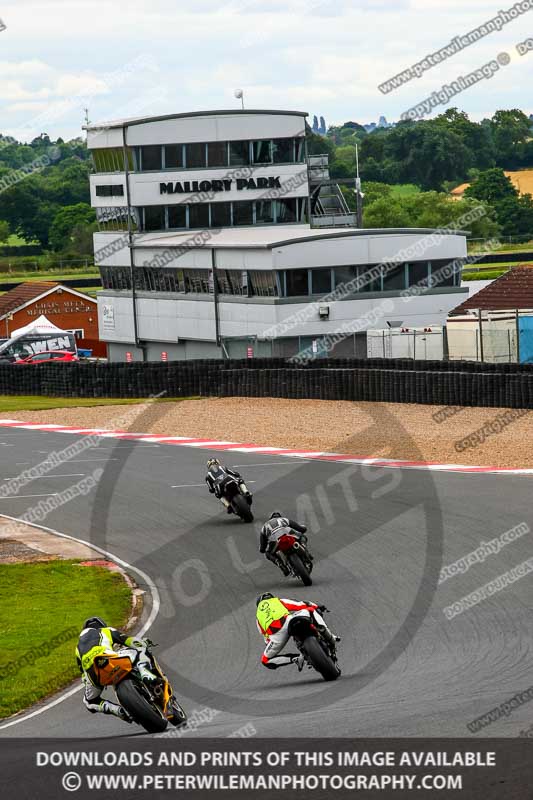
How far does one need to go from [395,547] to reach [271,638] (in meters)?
7.15

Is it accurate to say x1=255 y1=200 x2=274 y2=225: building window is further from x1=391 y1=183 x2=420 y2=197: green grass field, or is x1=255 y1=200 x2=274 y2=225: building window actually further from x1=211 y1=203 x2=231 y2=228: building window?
x1=391 y1=183 x2=420 y2=197: green grass field

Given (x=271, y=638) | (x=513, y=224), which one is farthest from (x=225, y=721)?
(x=513, y=224)

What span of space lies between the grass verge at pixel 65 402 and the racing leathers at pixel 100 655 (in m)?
29.9

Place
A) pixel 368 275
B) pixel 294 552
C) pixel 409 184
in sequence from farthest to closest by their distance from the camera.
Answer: pixel 409 184 → pixel 368 275 → pixel 294 552

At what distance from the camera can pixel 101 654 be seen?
10.0m

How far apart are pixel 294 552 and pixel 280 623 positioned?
4.73 meters

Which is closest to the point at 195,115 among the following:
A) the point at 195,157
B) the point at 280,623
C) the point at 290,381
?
the point at 195,157

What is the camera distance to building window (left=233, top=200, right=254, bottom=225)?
6106cm

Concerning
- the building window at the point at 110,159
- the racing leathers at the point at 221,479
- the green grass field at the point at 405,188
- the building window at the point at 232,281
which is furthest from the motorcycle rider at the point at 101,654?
the green grass field at the point at 405,188

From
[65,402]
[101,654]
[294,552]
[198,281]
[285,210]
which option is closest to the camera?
[101,654]

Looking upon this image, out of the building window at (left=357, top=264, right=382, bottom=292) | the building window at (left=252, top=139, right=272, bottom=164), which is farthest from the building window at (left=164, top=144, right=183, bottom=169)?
the building window at (left=357, top=264, right=382, bottom=292)

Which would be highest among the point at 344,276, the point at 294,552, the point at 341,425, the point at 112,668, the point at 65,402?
the point at 344,276

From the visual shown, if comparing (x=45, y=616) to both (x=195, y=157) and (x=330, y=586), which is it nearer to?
(x=330, y=586)

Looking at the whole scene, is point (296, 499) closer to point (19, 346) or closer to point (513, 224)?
point (19, 346)
